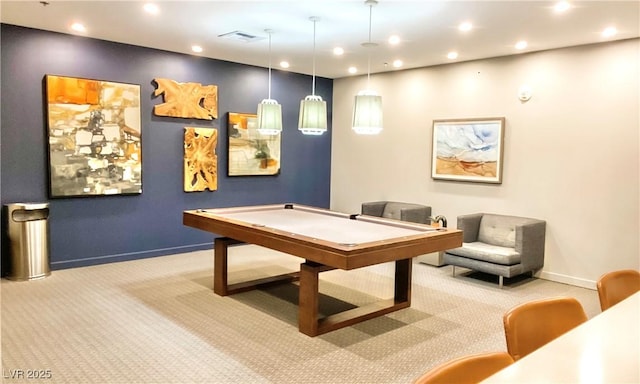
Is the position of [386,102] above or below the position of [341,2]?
below

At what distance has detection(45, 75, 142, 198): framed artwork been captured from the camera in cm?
537

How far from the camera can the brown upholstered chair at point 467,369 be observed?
4.30 ft

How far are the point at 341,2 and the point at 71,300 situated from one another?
3.73 metres

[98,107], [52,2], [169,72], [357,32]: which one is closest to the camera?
[52,2]

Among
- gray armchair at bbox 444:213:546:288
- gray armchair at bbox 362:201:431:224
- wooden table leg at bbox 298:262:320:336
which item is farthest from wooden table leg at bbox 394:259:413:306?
gray armchair at bbox 362:201:431:224

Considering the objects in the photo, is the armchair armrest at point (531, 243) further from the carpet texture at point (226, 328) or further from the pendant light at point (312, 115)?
the pendant light at point (312, 115)

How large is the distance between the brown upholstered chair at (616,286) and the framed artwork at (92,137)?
5322 mm

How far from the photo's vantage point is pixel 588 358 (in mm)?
1477

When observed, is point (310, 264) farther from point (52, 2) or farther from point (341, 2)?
point (52, 2)

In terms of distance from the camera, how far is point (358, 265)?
317 cm

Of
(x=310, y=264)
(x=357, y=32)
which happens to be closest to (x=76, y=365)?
(x=310, y=264)

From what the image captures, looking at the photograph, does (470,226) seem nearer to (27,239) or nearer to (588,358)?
(588,358)

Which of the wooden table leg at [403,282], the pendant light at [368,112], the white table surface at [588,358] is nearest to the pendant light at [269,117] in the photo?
the pendant light at [368,112]

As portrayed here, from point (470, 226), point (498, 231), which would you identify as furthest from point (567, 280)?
point (470, 226)
